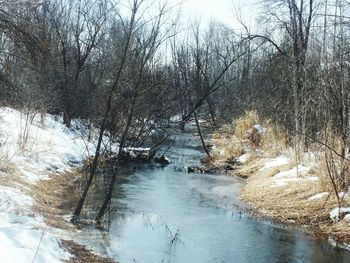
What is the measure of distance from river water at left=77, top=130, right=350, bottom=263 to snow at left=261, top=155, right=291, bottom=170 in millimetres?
1999

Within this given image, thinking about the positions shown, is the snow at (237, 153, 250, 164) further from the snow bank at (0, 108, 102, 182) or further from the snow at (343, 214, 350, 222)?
the snow at (343, 214, 350, 222)

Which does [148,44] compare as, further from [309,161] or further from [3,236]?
[309,161]

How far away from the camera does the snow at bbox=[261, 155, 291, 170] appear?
14123mm

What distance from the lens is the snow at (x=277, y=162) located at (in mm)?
14123

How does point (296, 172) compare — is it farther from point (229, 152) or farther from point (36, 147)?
point (36, 147)

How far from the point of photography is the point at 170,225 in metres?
8.75

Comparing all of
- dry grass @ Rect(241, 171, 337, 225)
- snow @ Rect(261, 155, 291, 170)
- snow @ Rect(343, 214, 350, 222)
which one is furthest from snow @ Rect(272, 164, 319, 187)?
snow @ Rect(343, 214, 350, 222)

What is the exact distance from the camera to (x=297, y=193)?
35.4 feet

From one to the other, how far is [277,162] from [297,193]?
155 inches

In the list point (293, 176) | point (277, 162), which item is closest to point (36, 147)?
point (277, 162)

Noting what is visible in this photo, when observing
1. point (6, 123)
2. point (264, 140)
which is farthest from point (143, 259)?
point (264, 140)

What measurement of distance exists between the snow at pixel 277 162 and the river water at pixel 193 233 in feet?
6.56

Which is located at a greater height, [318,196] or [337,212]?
[318,196]

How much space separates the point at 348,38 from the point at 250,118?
1145 cm
